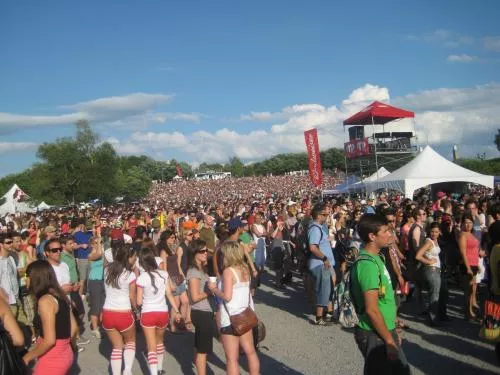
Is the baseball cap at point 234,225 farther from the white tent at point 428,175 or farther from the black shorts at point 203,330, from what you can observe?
the white tent at point 428,175

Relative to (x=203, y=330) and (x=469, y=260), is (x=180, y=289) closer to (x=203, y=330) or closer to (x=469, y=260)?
(x=203, y=330)

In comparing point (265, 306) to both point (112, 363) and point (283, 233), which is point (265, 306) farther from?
point (112, 363)

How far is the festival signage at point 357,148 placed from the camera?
31000 millimetres

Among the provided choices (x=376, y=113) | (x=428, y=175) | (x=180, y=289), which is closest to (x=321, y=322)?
(x=180, y=289)

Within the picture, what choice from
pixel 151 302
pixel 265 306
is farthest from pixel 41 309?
pixel 265 306

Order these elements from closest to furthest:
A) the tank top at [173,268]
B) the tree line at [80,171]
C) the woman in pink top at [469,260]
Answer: the woman in pink top at [469,260], the tank top at [173,268], the tree line at [80,171]

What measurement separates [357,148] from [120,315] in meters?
28.9

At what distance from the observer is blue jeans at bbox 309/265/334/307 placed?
22.9 feet

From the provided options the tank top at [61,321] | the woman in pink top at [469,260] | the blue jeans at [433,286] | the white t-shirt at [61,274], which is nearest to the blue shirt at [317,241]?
the blue jeans at [433,286]

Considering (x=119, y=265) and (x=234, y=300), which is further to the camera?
(x=119, y=265)

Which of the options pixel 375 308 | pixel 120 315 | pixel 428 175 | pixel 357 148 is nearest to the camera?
pixel 375 308

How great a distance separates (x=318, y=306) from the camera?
7102 mm

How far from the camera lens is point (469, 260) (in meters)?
6.92

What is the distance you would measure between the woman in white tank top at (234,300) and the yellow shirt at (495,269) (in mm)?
2182
